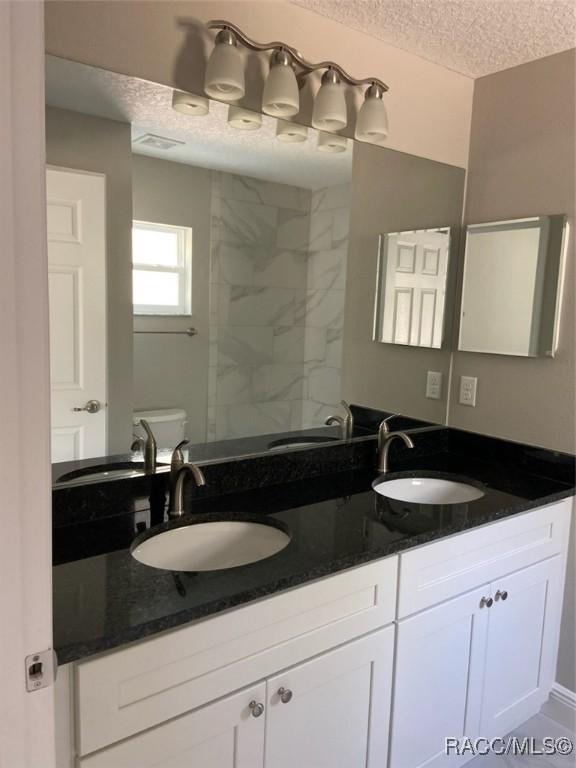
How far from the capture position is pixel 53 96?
1.43 meters

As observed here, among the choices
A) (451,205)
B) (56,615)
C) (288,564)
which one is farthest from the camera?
(451,205)

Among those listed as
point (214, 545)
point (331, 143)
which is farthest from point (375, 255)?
point (214, 545)

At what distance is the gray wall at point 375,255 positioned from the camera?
2127 mm

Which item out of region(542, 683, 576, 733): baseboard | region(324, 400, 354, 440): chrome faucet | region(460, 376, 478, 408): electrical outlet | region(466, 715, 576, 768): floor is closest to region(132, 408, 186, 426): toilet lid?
region(324, 400, 354, 440): chrome faucet

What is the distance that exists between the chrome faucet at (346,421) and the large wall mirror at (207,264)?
0.03 meters

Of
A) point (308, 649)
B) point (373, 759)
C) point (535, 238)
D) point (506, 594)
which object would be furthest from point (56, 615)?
point (535, 238)

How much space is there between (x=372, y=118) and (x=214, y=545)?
1432 millimetres

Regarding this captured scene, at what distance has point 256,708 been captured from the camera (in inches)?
49.9

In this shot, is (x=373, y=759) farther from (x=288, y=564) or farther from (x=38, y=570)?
(x=38, y=570)

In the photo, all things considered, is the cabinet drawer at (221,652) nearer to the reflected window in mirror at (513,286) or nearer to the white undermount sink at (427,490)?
the white undermount sink at (427,490)

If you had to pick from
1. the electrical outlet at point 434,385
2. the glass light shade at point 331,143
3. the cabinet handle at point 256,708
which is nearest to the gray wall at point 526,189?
the electrical outlet at point 434,385

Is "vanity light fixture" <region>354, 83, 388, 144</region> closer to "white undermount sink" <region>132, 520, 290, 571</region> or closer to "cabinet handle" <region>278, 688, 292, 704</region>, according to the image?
"white undermount sink" <region>132, 520, 290, 571</region>

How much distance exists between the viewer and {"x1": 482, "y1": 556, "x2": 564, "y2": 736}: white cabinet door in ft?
6.14

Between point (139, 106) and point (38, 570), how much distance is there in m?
1.33
